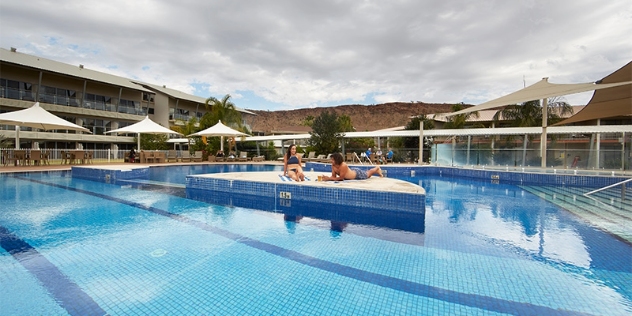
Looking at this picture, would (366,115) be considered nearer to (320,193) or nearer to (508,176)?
(508,176)

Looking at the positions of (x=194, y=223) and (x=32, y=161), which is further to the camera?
(x=32, y=161)

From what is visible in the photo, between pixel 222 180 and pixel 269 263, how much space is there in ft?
17.5

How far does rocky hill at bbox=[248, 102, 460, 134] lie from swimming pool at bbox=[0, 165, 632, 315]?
6743cm

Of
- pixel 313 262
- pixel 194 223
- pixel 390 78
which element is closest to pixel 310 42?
pixel 194 223

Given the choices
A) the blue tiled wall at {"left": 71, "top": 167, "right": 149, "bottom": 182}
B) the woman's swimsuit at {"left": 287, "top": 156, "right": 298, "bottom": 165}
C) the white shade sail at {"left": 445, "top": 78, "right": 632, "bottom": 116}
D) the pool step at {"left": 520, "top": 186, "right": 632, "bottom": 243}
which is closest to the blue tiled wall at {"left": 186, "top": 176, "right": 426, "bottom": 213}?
the woman's swimsuit at {"left": 287, "top": 156, "right": 298, "bottom": 165}

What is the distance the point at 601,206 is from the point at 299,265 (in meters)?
7.29

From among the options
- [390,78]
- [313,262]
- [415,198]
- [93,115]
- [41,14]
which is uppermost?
[390,78]

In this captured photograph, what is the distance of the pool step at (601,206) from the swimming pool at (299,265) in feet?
1.07

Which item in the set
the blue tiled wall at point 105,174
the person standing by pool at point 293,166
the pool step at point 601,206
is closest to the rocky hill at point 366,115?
the blue tiled wall at point 105,174

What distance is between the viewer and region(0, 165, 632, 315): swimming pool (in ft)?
7.79

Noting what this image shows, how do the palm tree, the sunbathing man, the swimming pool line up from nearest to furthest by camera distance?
the swimming pool → the sunbathing man → the palm tree

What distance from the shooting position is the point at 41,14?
17.0 m

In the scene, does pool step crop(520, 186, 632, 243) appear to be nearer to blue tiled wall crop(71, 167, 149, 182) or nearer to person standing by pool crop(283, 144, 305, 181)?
person standing by pool crop(283, 144, 305, 181)

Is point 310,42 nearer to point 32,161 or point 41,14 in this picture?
point 41,14
